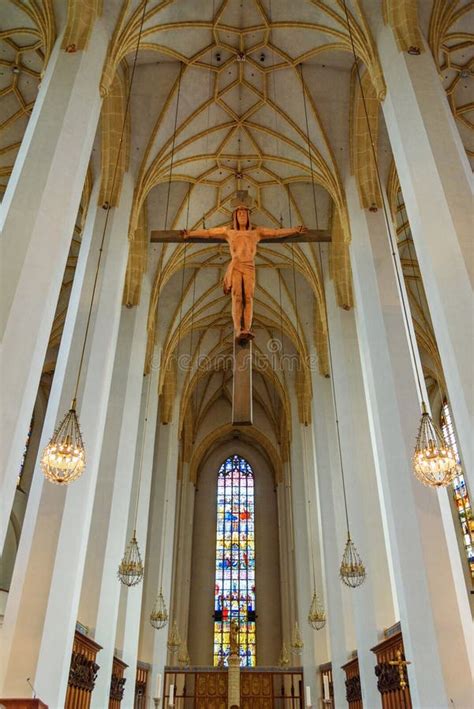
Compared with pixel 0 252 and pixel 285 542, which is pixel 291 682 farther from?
pixel 0 252

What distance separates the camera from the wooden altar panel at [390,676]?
9.98 meters

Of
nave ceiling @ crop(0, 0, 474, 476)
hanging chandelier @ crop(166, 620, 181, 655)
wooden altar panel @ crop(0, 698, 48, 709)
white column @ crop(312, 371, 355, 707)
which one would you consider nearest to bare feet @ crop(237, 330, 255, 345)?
wooden altar panel @ crop(0, 698, 48, 709)

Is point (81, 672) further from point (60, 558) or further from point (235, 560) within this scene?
point (235, 560)

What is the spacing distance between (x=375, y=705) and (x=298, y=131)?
42.5ft

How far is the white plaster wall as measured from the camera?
23.6m

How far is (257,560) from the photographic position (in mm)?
25438

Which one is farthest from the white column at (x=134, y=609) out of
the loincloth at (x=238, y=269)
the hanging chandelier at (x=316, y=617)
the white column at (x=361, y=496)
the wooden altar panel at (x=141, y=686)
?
the loincloth at (x=238, y=269)

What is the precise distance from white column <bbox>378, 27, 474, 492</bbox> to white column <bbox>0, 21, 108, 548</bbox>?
4.94 metres

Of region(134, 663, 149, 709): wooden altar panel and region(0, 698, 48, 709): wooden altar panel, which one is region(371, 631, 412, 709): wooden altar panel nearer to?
region(0, 698, 48, 709): wooden altar panel

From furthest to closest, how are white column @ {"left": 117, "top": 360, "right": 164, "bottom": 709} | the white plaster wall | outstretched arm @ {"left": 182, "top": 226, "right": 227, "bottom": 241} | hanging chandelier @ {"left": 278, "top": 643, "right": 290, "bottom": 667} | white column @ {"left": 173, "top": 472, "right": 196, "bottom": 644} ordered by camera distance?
the white plaster wall
white column @ {"left": 173, "top": 472, "right": 196, "bottom": 644}
hanging chandelier @ {"left": 278, "top": 643, "right": 290, "bottom": 667}
white column @ {"left": 117, "top": 360, "right": 164, "bottom": 709}
outstretched arm @ {"left": 182, "top": 226, "right": 227, "bottom": 241}

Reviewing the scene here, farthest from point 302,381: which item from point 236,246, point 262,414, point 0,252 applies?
point 0,252

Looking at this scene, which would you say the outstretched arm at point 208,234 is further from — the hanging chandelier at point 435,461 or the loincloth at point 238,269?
the hanging chandelier at point 435,461

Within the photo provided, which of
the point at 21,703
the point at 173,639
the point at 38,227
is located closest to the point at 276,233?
the point at 38,227

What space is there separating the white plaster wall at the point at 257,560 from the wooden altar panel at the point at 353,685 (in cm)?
1045
